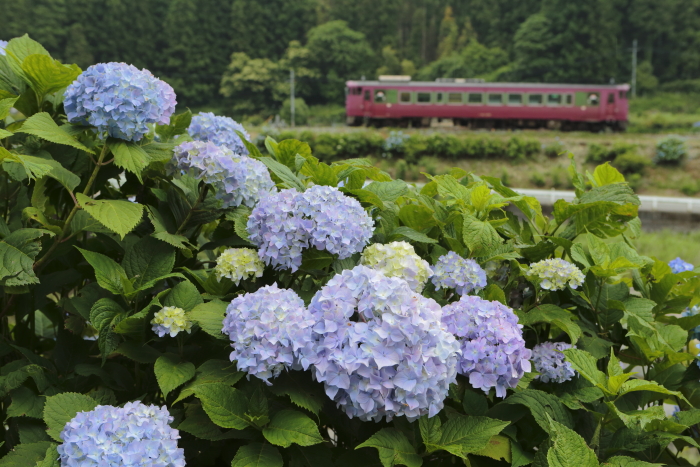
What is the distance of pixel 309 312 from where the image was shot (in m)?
0.80

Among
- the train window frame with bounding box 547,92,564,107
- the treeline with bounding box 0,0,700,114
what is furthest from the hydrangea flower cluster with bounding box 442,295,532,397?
the treeline with bounding box 0,0,700,114

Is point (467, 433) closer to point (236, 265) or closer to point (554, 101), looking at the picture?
point (236, 265)

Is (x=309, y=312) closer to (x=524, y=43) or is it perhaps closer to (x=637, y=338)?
(x=637, y=338)

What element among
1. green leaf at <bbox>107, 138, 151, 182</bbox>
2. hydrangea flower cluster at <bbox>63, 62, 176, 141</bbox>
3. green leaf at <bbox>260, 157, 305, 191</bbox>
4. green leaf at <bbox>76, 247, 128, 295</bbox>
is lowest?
green leaf at <bbox>76, 247, 128, 295</bbox>

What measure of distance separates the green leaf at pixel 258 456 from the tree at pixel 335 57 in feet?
113

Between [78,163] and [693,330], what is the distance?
50.6 inches

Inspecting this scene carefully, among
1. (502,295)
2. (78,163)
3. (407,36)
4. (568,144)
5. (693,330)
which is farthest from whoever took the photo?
(407,36)

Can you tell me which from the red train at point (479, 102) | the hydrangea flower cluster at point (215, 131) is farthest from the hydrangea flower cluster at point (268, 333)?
the red train at point (479, 102)

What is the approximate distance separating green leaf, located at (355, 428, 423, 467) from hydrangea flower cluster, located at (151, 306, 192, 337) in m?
0.32

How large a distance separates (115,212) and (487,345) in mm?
615

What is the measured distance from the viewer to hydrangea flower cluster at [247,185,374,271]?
906mm

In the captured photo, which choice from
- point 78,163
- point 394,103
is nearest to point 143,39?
point 394,103

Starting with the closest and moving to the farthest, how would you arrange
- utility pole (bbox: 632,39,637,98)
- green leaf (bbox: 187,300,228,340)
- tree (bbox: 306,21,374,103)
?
green leaf (bbox: 187,300,228,340)
utility pole (bbox: 632,39,637,98)
tree (bbox: 306,21,374,103)

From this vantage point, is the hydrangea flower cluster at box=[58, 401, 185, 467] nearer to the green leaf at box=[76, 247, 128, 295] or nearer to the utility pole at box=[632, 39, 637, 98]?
the green leaf at box=[76, 247, 128, 295]
